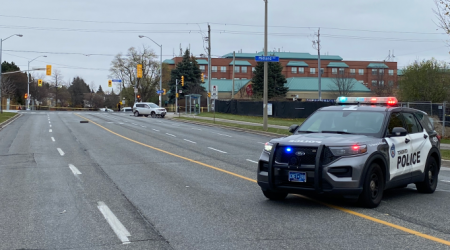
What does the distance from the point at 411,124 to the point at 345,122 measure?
1.51 metres

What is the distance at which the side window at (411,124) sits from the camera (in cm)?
933

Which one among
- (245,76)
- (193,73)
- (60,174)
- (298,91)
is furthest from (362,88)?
(60,174)

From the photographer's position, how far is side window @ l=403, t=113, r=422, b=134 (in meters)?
9.33

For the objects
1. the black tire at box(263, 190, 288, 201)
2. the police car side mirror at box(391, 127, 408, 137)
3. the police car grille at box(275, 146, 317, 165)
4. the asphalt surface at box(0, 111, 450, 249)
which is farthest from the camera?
the black tire at box(263, 190, 288, 201)

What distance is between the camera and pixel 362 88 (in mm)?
87188

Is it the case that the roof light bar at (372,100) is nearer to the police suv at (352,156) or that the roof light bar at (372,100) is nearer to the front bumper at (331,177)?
the police suv at (352,156)

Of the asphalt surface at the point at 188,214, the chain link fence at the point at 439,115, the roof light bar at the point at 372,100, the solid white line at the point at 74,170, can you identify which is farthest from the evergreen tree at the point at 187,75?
the roof light bar at the point at 372,100

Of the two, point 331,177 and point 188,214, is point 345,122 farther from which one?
point 188,214

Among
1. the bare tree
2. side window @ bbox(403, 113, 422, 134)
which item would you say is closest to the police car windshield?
side window @ bbox(403, 113, 422, 134)

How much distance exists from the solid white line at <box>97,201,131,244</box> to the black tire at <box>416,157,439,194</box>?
19.0 feet

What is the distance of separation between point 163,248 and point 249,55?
396 feet

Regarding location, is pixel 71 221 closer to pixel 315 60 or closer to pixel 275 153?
pixel 275 153

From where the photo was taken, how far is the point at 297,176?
765cm

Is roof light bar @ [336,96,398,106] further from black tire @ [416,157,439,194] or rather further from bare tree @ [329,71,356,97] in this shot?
bare tree @ [329,71,356,97]
